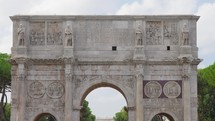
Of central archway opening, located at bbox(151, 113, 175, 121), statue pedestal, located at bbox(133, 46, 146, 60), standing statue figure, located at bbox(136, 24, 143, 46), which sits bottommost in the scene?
central archway opening, located at bbox(151, 113, 175, 121)

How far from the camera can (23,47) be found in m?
30.1

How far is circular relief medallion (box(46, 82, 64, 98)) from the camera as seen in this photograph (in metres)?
30.1

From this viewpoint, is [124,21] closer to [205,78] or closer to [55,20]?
[55,20]

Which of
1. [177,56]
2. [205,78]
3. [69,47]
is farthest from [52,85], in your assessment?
[205,78]

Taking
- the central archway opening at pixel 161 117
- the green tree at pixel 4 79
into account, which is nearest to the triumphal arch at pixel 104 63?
the central archway opening at pixel 161 117

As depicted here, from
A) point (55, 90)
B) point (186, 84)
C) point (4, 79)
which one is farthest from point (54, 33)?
point (4, 79)

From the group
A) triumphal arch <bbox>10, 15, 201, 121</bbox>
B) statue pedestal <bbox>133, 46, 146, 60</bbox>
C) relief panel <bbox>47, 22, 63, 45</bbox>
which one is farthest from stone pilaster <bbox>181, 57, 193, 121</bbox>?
relief panel <bbox>47, 22, 63, 45</bbox>

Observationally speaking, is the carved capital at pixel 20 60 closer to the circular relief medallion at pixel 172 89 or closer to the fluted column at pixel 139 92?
the fluted column at pixel 139 92

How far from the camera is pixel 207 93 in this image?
4556 centimetres

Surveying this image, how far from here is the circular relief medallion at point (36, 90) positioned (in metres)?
30.2

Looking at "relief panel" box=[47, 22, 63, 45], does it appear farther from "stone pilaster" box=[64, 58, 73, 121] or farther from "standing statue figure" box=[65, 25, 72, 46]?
"stone pilaster" box=[64, 58, 73, 121]

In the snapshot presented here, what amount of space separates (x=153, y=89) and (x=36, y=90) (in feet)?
23.4

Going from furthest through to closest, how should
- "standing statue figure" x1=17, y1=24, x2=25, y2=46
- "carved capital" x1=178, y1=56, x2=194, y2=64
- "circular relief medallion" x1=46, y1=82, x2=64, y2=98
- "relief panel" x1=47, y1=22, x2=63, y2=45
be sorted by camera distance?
"relief panel" x1=47, y1=22, x2=63, y2=45 → "circular relief medallion" x1=46, y1=82, x2=64, y2=98 → "standing statue figure" x1=17, y1=24, x2=25, y2=46 → "carved capital" x1=178, y1=56, x2=194, y2=64

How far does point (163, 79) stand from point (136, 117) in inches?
113
